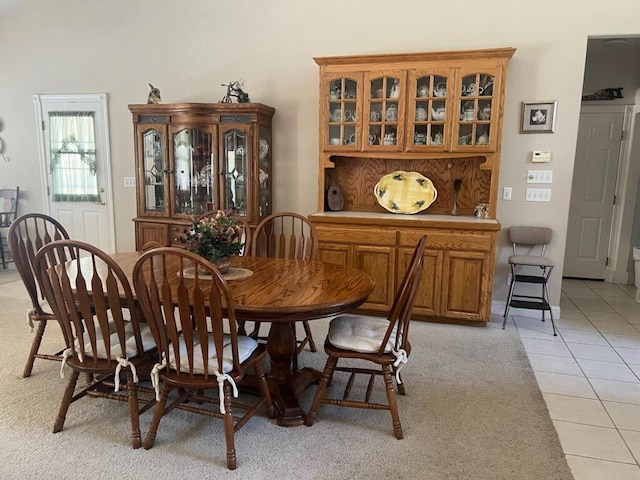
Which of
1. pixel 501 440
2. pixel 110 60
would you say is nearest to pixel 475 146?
pixel 501 440

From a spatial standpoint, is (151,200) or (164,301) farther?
(151,200)

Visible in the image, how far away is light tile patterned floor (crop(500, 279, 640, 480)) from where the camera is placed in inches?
83.4

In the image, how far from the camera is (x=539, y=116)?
12.7ft

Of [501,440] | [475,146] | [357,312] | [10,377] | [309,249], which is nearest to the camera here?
[501,440]

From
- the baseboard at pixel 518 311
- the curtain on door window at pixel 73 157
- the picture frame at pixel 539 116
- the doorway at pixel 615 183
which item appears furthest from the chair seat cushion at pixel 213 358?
the doorway at pixel 615 183

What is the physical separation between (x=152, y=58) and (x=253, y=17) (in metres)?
1.20

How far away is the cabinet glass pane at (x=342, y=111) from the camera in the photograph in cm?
396

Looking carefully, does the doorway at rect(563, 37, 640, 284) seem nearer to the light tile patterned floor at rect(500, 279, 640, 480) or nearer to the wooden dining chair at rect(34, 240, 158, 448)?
the light tile patterned floor at rect(500, 279, 640, 480)

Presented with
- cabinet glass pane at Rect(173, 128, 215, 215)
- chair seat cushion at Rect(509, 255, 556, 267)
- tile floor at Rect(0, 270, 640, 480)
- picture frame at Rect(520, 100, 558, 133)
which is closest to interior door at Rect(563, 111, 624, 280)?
tile floor at Rect(0, 270, 640, 480)

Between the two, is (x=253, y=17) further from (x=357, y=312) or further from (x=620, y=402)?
(x=620, y=402)

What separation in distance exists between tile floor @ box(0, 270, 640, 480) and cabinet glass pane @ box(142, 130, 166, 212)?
154 cm

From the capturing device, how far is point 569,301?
15.1 feet

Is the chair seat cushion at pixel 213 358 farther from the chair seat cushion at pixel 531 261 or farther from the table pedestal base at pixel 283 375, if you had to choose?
the chair seat cushion at pixel 531 261

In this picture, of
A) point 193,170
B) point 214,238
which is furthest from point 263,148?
point 214,238
